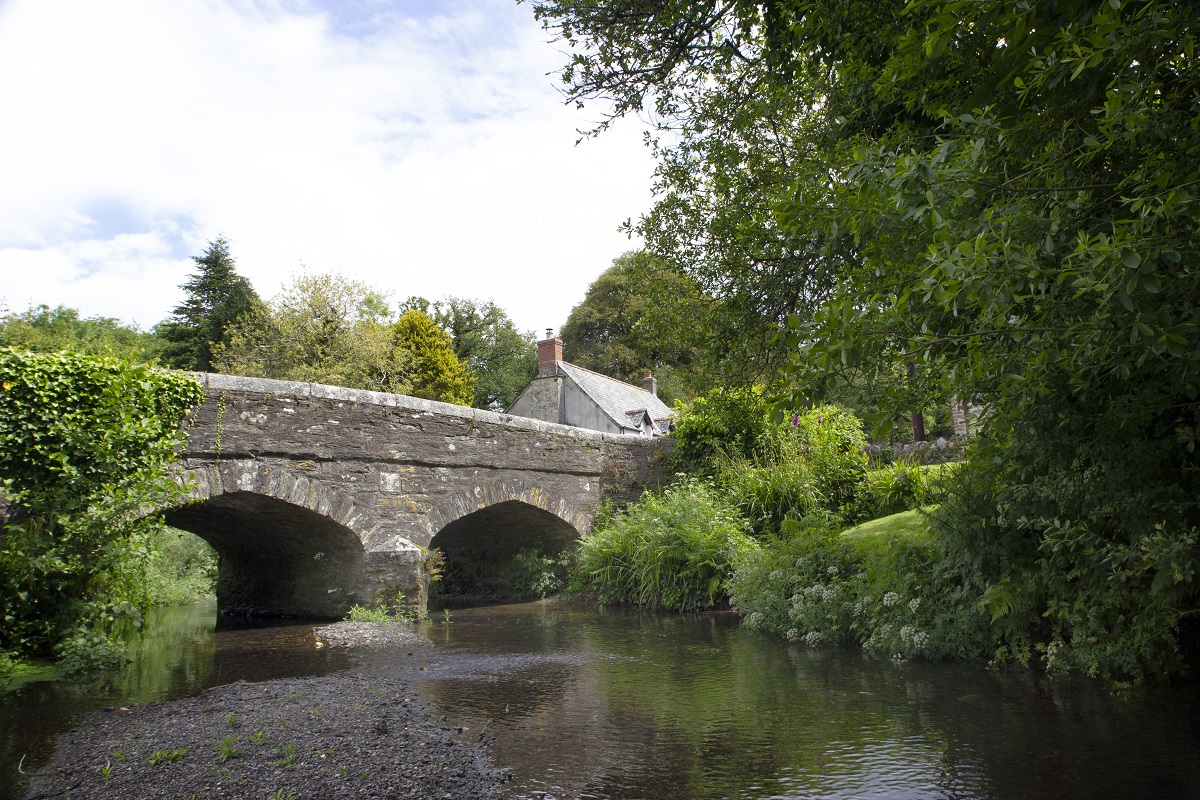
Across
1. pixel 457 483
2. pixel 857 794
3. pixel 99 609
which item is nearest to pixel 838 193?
pixel 857 794

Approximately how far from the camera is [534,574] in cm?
1297

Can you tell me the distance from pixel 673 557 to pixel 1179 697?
6613 mm

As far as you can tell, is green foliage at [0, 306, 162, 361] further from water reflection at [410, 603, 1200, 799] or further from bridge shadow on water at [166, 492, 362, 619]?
water reflection at [410, 603, 1200, 799]

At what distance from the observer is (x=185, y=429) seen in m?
7.84

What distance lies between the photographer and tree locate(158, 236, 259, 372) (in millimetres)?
26875

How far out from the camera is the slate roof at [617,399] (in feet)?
83.7

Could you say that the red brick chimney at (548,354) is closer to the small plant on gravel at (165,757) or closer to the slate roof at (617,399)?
the slate roof at (617,399)

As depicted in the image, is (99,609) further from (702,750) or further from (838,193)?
(838,193)

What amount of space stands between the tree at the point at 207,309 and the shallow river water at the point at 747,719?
21565 mm

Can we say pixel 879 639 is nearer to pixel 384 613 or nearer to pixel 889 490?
pixel 889 490

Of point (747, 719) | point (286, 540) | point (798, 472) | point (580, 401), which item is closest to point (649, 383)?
point (580, 401)

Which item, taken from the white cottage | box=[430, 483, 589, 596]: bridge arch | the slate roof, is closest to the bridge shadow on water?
box=[430, 483, 589, 596]: bridge arch

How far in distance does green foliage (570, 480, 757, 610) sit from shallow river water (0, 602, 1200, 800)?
245cm

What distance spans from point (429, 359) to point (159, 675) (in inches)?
1014
